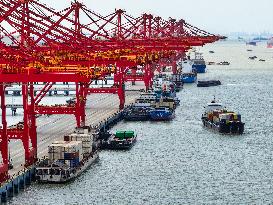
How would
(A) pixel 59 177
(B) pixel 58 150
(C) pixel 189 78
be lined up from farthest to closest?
(C) pixel 189 78, (B) pixel 58 150, (A) pixel 59 177

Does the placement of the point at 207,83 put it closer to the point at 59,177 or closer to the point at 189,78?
the point at 189,78

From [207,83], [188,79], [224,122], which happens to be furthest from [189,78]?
[224,122]

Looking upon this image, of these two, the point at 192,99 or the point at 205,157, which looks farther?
the point at 192,99

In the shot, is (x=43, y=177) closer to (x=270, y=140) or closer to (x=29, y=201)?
(x=29, y=201)

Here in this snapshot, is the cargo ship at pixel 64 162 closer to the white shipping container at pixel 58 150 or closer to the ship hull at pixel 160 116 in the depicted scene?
the white shipping container at pixel 58 150

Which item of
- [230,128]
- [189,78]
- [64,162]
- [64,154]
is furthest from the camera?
[189,78]

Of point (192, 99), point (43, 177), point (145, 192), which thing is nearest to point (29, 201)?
point (43, 177)

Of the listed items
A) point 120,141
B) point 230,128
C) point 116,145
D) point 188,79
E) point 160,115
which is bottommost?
point 116,145

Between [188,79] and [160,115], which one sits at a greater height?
[188,79]
